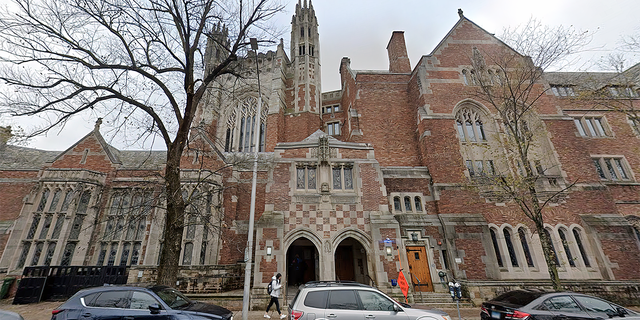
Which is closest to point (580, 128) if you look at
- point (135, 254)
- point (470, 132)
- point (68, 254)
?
point (470, 132)

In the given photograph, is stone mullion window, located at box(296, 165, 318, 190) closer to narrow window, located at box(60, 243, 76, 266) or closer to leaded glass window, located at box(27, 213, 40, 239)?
narrow window, located at box(60, 243, 76, 266)

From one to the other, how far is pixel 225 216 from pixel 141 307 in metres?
9.98

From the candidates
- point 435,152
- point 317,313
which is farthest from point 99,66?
point 435,152

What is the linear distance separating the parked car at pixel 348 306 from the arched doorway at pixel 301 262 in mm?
8999

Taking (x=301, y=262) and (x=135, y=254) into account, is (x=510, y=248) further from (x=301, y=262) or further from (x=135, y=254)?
(x=135, y=254)

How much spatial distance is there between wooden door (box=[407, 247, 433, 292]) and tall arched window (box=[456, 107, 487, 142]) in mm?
8646

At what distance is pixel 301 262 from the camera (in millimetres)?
16000

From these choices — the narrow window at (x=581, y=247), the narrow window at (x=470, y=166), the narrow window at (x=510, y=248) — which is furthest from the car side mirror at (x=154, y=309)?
the narrow window at (x=581, y=247)

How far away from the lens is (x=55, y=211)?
51.2ft

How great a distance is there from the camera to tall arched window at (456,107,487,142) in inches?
685

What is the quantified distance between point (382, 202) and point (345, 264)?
528 centimetres

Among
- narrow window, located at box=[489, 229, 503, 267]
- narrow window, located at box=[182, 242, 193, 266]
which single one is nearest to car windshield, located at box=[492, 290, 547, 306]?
narrow window, located at box=[489, 229, 503, 267]

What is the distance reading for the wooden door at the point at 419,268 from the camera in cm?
1288

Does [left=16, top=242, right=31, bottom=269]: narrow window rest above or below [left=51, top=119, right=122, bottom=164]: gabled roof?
below
